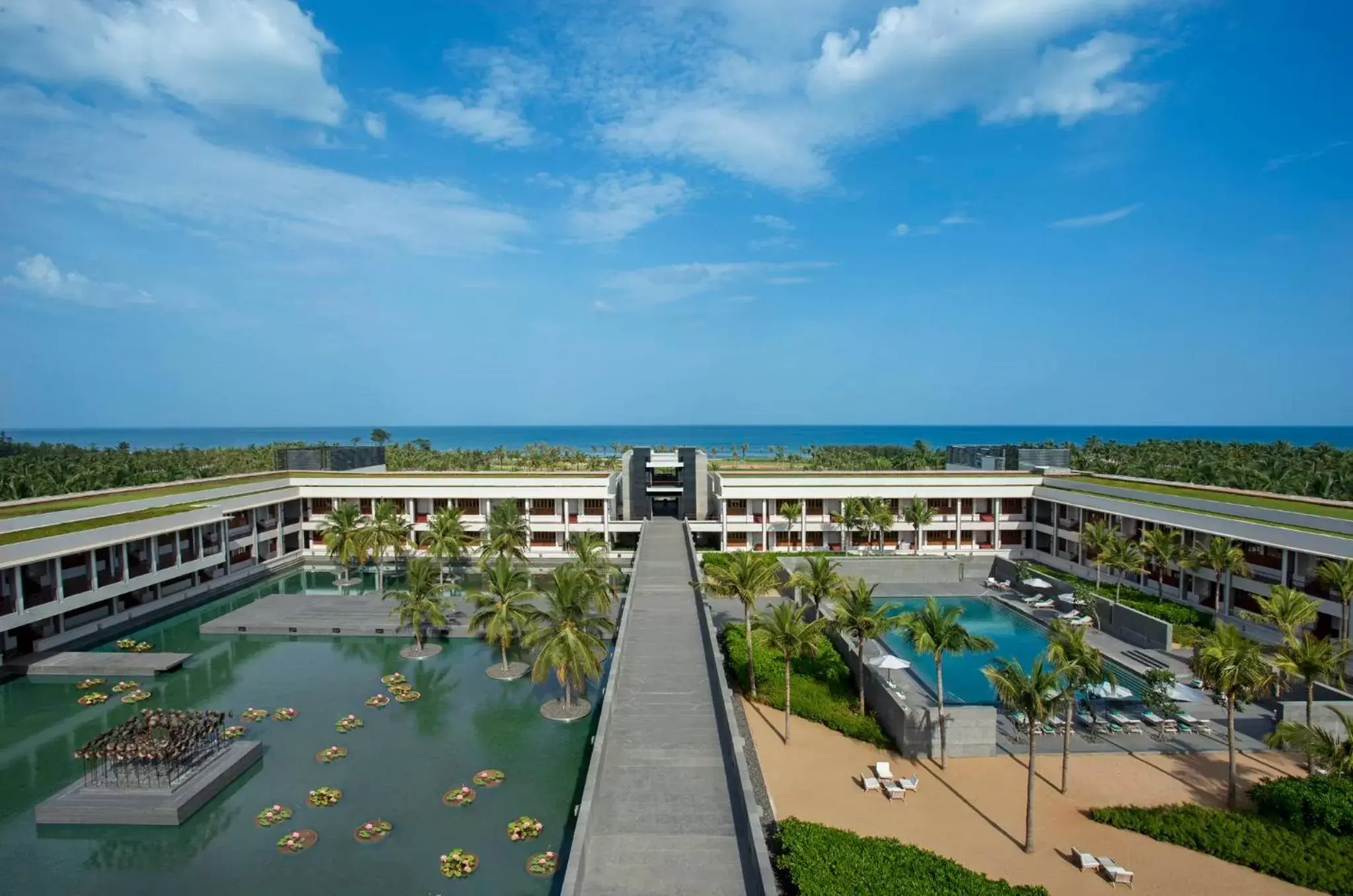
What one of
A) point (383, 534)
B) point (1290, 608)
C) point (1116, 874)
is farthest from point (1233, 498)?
point (383, 534)

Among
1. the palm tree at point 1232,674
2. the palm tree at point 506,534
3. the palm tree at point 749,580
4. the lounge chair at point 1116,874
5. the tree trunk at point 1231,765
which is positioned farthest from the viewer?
the palm tree at point 506,534

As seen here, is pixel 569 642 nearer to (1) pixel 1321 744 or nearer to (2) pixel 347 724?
(2) pixel 347 724

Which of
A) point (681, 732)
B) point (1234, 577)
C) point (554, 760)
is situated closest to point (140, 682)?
point (554, 760)

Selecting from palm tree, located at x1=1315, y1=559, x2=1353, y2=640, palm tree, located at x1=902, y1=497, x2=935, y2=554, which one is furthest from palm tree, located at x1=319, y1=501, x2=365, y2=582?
palm tree, located at x1=1315, y1=559, x2=1353, y2=640

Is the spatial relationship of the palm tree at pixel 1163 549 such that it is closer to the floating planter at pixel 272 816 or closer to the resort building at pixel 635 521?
the resort building at pixel 635 521

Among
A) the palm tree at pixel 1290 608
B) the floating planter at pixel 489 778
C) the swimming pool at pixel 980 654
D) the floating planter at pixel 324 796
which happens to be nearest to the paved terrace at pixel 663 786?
the floating planter at pixel 489 778

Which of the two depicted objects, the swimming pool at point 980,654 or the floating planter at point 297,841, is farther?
the swimming pool at point 980,654

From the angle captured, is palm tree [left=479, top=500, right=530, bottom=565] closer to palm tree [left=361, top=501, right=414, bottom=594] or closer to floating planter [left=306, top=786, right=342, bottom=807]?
palm tree [left=361, top=501, right=414, bottom=594]
